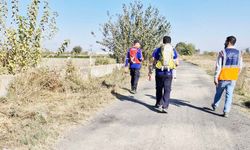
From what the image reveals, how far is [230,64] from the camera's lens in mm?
8031

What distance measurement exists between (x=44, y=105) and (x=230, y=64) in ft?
Result: 14.8

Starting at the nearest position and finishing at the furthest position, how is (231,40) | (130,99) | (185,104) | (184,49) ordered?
1. (231,40)
2. (185,104)
3. (130,99)
4. (184,49)

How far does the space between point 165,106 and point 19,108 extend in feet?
11.0

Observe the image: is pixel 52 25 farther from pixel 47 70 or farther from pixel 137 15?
pixel 137 15

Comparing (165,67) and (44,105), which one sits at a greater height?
(165,67)

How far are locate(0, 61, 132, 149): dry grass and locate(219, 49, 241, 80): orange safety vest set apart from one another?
3.21m

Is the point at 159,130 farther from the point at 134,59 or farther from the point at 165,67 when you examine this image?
the point at 134,59

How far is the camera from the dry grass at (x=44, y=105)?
5.59m

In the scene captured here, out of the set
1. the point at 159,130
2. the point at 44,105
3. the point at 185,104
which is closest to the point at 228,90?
the point at 185,104

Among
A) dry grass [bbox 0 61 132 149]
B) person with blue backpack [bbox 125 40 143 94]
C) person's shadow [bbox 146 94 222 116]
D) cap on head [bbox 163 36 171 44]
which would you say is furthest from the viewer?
person with blue backpack [bbox 125 40 143 94]

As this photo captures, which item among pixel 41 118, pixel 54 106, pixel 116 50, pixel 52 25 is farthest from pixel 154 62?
pixel 116 50

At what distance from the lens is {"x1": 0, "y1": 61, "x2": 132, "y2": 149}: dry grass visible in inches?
220

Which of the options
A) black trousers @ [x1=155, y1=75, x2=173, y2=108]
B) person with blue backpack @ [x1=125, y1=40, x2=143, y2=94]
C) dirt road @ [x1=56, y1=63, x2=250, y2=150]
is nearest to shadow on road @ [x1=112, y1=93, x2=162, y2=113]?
dirt road @ [x1=56, y1=63, x2=250, y2=150]

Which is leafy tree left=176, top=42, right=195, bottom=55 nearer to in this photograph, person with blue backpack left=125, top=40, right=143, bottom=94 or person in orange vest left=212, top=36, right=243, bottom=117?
person with blue backpack left=125, top=40, right=143, bottom=94
